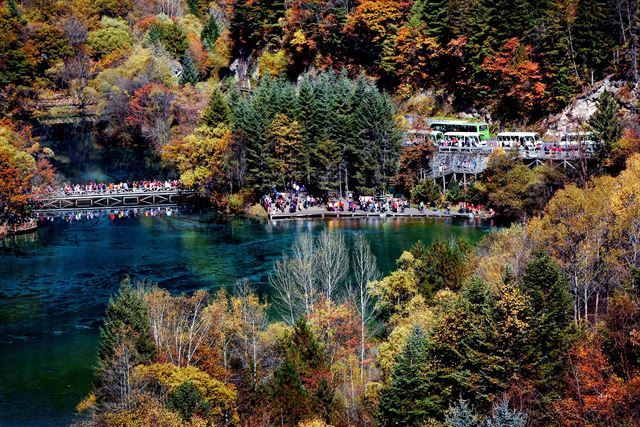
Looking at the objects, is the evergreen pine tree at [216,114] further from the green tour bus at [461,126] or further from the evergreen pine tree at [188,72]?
the evergreen pine tree at [188,72]

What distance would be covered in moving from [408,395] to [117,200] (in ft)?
215

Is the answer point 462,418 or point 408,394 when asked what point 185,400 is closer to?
point 408,394

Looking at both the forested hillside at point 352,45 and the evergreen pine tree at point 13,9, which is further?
the evergreen pine tree at point 13,9

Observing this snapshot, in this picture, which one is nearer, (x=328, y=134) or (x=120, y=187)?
(x=328, y=134)

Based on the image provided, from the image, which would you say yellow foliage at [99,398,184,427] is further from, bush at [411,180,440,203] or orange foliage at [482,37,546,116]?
orange foliage at [482,37,546,116]

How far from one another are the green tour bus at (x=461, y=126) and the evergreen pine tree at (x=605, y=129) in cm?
1625

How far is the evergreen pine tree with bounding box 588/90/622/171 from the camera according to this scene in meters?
73.6

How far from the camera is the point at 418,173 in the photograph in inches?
3506

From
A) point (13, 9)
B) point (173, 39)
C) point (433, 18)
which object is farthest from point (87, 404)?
point (13, 9)

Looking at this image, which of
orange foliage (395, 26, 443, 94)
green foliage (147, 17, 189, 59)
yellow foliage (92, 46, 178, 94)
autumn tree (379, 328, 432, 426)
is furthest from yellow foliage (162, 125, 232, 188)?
autumn tree (379, 328, 432, 426)

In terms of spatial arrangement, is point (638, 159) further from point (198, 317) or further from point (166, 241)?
point (166, 241)

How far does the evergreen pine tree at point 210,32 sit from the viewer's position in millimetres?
132438

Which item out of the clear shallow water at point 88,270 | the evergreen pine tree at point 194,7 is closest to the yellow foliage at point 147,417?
the clear shallow water at point 88,270

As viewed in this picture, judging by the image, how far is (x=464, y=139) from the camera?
89.2 m
